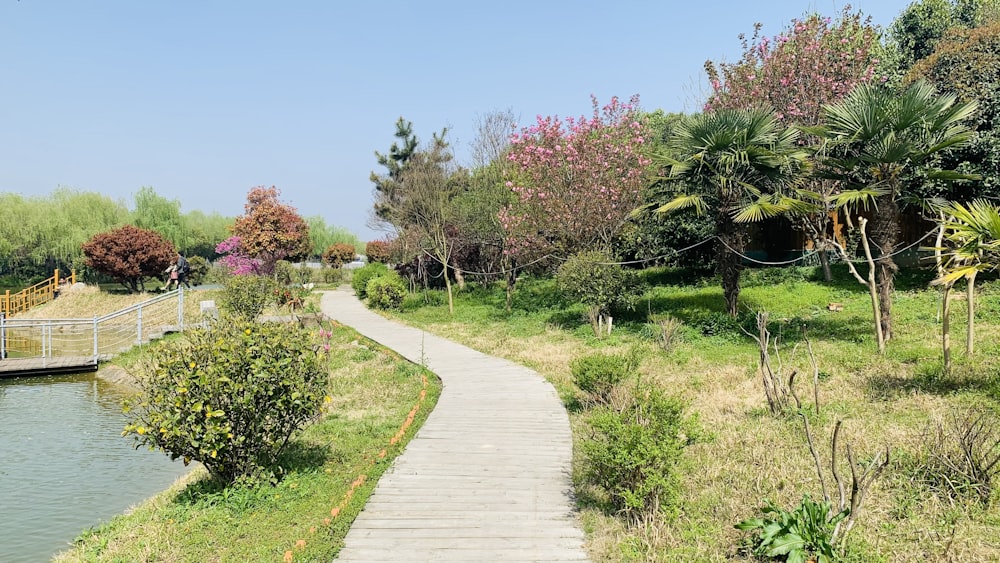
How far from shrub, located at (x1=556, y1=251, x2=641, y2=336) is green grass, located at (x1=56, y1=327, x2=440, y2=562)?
265 inches

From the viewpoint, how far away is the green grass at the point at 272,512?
4.25 m

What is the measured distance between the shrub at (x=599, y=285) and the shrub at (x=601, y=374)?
5.57 meters

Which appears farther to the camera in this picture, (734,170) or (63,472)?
(734,170)

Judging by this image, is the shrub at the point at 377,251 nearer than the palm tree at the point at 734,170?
No

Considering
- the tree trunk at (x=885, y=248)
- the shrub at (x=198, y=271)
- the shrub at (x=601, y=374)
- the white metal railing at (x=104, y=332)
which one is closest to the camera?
the shrub at (x=601, y=374)

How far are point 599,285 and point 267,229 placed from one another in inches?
606

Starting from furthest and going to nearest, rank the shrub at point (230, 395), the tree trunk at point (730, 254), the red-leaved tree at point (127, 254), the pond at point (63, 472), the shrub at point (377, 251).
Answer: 1. the shrub at point (377, 251)
2. the red-leaved tree at point (127, 254)
3. the tree trunk at point (730, 254)
4. the pond at point (63, 472)
5. the shrub at point (230, 395)

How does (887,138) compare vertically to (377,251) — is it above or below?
above

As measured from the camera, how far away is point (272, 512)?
4930 millimetres

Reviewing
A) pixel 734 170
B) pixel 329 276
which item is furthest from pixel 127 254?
pixel 734 170

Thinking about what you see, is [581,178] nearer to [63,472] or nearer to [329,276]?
[63,472]

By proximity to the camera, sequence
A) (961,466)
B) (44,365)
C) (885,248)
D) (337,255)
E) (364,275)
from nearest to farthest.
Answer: (961,466)
(885,248)
(44,365)
(364,275)
(337,255)

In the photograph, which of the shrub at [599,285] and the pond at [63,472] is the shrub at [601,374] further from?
the shrub at [599,285]

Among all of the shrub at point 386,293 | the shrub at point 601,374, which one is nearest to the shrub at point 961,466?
the shrub at point 601,374
